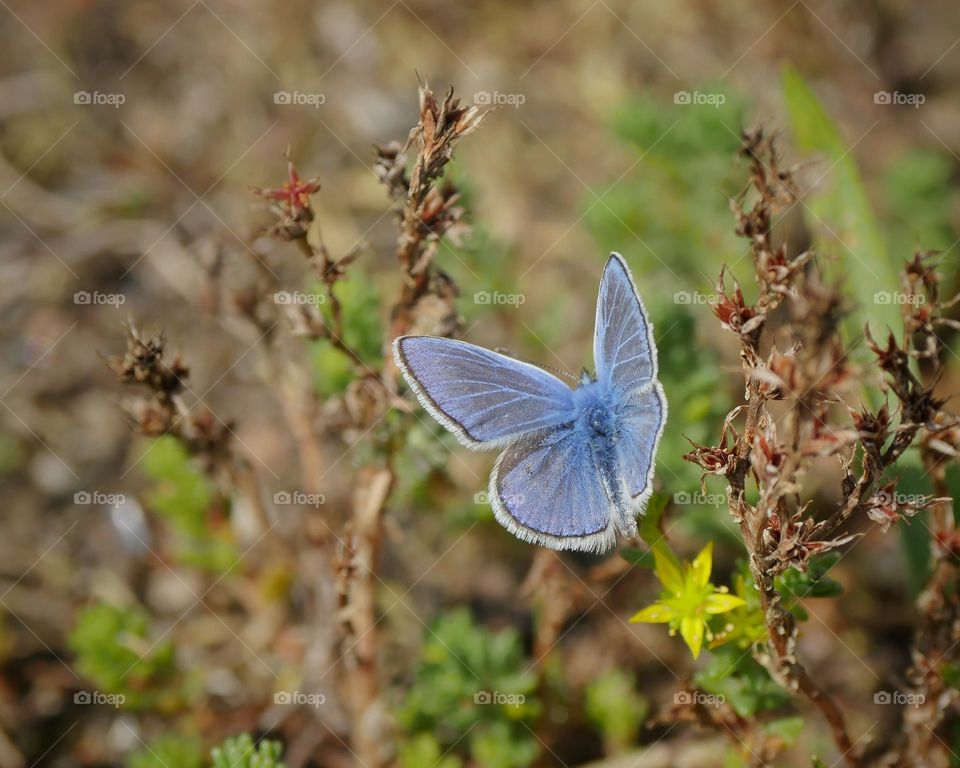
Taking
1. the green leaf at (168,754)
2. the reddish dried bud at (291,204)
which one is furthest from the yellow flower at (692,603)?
the green leaf at (168,754)

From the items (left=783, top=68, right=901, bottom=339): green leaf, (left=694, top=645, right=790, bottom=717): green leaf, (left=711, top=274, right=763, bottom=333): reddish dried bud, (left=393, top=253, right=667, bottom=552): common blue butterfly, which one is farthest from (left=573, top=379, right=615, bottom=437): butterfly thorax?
(left=783, top=68, right=901, bottom=339): green leaf

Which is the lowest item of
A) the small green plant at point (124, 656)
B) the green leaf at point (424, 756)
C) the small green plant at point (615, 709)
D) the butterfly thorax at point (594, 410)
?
the green leaf at point (424, 756)

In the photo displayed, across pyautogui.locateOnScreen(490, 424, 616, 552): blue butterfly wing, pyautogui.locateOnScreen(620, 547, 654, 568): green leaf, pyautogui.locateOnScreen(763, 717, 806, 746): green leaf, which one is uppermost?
pyautogui.locateOnScreen(490, 424, 616, 552): blue butterfly wing

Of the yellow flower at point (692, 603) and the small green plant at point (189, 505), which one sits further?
the small green plant at point (189, 505)

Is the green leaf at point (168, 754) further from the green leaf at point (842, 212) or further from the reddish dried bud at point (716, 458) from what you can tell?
the green leaf at point (842, 212)

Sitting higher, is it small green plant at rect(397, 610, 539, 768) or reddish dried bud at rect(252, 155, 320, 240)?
reddish dried bud at rect(252, 155, 320, 240)

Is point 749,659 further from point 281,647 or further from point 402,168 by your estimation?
point 281,647

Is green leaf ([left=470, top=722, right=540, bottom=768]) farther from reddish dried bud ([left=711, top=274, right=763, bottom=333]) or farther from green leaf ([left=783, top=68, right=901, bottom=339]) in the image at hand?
green leaf ([left=783, top=68, right=901, bottom=339])
